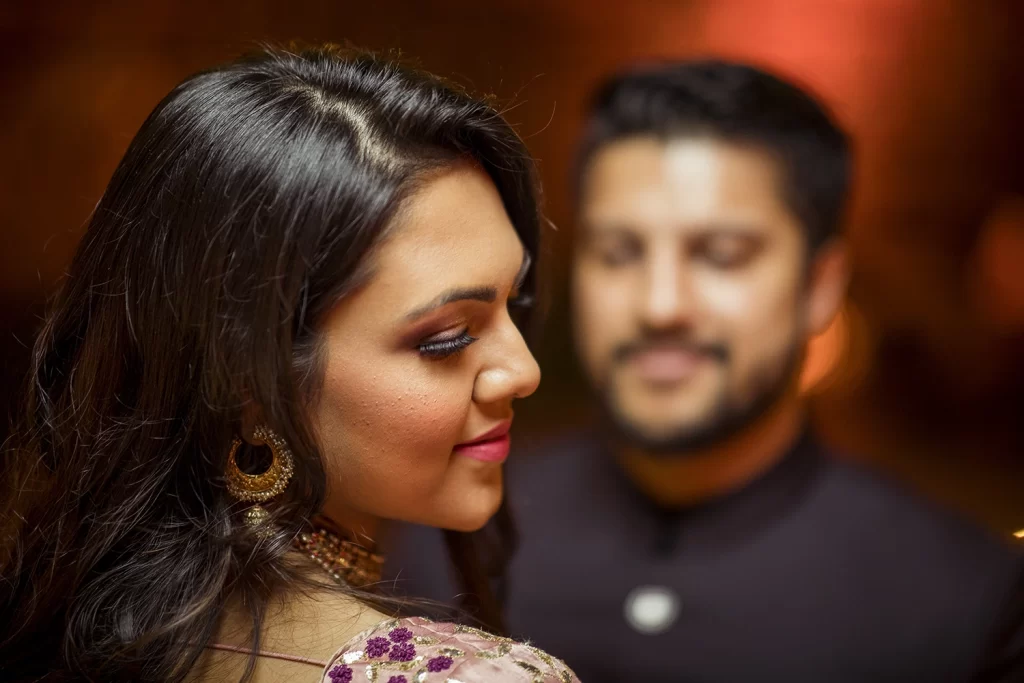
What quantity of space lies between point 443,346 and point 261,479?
254mm

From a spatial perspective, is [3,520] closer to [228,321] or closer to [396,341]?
[228,321]

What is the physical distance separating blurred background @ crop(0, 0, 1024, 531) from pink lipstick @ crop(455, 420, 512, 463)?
1143 mm

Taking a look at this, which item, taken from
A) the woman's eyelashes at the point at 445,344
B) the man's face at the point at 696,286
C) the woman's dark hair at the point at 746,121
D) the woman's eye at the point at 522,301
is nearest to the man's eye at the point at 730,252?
the man's face at the point at 696,286

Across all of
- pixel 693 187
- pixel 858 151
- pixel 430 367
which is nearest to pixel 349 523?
pixel 430 367

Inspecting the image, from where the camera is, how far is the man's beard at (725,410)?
2.14 m

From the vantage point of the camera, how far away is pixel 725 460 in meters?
2.20

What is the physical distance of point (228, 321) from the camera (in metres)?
1.10

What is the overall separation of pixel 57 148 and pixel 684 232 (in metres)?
1.47

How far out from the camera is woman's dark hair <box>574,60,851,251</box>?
215 centimetres

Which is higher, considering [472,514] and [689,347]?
[472,514]

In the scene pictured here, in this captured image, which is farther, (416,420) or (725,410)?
(725,410)

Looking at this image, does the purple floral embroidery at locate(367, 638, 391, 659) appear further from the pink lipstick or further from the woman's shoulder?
the pink lipstick

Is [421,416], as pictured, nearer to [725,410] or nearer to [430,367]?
[430,367]

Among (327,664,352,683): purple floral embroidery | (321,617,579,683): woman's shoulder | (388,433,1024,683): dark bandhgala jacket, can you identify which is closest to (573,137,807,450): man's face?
(388,433,1024,683): dark bandhgala jacket
